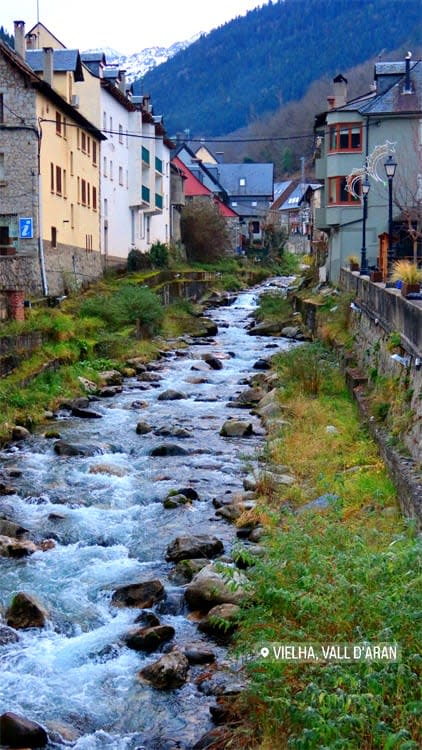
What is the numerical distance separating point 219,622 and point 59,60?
31.8 m

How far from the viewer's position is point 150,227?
189 feet

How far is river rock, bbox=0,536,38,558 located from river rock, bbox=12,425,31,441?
6.94m

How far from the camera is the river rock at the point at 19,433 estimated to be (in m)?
20.0

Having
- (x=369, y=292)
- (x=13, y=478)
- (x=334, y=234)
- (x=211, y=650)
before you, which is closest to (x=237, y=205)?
(x=334, y=234)

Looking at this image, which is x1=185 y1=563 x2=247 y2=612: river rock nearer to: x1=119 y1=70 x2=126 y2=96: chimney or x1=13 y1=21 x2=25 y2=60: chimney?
x1=13 y1=21 x2=25 y2=60: chimney

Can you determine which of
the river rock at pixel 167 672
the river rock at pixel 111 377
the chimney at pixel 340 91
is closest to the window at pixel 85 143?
the chimney at pixel 340 91

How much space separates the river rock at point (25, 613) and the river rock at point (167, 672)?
68.7 inches

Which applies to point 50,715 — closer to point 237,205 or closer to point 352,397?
point 352,397

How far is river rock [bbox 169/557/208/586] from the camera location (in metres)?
12.0

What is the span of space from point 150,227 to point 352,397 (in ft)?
125

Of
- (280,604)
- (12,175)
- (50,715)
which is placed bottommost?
(50,715)

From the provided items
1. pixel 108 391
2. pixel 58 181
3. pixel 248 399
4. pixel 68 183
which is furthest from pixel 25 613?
pixel 68 183

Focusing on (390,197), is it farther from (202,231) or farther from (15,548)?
(202,231)

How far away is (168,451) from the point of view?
19.3 metres
